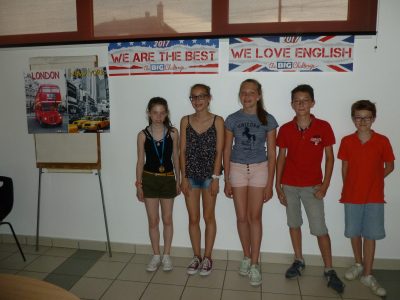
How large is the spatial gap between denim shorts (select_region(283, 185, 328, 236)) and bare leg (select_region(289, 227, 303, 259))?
0.22 ft

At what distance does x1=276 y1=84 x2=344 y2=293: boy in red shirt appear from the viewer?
104 inches

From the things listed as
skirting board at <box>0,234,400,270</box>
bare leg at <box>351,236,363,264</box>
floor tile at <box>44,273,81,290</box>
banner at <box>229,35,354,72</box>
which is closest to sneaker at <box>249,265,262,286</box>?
skirting board at <box>0,234,400,270</box>

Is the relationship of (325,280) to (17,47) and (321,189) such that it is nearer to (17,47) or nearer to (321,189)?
(321,189)

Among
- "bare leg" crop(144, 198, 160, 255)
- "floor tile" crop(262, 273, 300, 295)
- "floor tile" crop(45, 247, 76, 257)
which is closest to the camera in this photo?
"floor tile" crop(262, 273, 300, 295)

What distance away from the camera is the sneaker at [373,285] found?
2504 millimetres

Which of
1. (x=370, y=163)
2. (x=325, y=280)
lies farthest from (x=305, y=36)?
(x=325, y=280)

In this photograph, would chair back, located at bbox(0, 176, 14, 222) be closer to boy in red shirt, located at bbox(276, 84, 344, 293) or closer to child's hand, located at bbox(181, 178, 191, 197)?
child's hand, located at bbox(181, 178, 191, 197)

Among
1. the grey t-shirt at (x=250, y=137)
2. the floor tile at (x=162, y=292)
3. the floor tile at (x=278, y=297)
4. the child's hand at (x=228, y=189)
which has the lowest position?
the floor tile at (x=162, y=292)

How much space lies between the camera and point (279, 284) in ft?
8.84

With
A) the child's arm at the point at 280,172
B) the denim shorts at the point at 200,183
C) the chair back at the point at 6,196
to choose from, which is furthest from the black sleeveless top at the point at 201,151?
the chair back at the point at 6,196

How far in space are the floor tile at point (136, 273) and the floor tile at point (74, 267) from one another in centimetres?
36

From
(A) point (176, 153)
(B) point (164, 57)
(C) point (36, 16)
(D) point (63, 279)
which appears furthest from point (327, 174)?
(C) point (36, 16)

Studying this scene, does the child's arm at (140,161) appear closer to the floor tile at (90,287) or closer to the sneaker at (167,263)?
the sneaker at (167,263)

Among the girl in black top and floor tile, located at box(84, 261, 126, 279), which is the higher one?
the girl in black top
